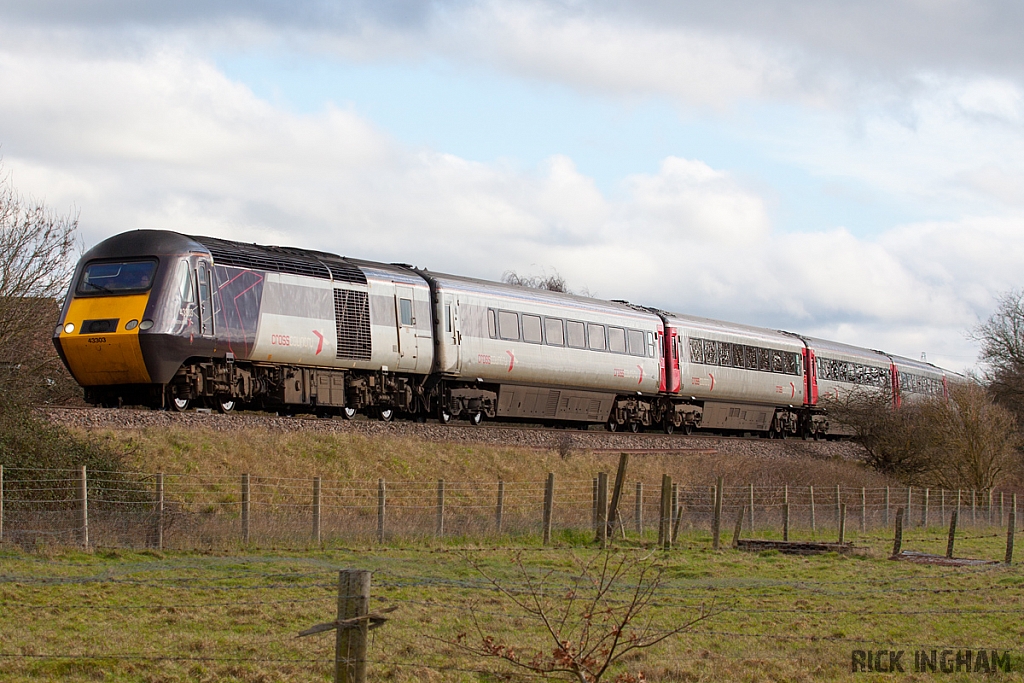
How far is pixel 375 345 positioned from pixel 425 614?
13.6m

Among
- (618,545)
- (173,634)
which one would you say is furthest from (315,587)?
(618,545)

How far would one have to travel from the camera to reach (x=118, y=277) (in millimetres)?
22219

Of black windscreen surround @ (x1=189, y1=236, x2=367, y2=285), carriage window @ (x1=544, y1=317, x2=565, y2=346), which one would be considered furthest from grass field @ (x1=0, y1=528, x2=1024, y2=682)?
carriage window @ (x1=544, y1=317, x2=565, y2=346)

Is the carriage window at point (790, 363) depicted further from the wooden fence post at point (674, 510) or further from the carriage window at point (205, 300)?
the carriage window at point (205, 300)

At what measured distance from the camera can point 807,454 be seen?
39.8 m

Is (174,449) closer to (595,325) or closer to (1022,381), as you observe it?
(595,325)

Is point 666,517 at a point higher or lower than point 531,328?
lower

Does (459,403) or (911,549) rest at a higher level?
(459,403)

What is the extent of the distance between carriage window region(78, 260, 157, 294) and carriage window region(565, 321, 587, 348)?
43.4 feet

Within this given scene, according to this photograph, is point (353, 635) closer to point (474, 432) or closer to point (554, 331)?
point (474, 432)

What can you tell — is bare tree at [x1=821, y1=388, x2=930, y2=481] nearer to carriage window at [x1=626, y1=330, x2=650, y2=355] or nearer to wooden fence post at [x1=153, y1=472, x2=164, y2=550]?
carriage window at [x1=626, y1=330, x2=650, y2=355]

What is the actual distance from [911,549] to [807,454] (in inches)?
656

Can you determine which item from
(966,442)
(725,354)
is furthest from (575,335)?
(966,442)

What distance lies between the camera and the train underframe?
22.8 meters
